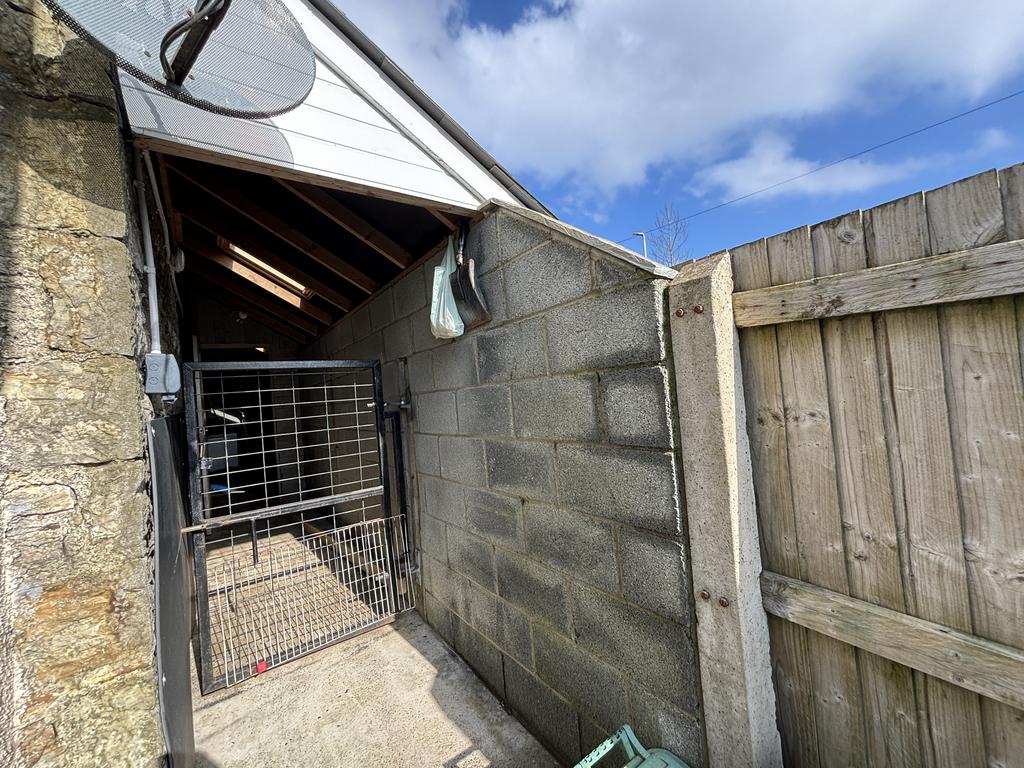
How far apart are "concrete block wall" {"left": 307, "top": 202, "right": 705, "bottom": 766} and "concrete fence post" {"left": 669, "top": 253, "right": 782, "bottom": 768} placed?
7 cm

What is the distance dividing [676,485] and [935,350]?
78 centimetres

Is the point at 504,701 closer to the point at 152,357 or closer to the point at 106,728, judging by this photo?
the point at 106,728

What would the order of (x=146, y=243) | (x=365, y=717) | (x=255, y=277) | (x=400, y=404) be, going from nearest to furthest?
(x=146, y=243) < (x=365, y=717) < (x=400, y=404) < (x=255, y=277)

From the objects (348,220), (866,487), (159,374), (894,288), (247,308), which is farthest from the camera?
(247,308)

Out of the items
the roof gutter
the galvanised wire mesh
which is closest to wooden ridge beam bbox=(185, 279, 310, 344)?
the galvanised wire mesh

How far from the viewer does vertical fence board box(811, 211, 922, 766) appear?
1.15 metres

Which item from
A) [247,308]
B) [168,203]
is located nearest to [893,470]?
[168,203]

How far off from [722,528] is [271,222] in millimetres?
3460

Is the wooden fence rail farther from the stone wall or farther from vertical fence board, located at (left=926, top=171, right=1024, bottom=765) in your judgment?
the stone wall

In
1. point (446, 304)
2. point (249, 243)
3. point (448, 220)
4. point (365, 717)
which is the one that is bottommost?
point (365, 717)

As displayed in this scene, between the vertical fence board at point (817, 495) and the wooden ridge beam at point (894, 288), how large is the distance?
0.06 meters

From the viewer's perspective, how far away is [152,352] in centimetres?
165

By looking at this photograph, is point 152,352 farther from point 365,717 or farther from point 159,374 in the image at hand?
point 365,717

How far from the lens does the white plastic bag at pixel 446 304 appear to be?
2541 millimetres
